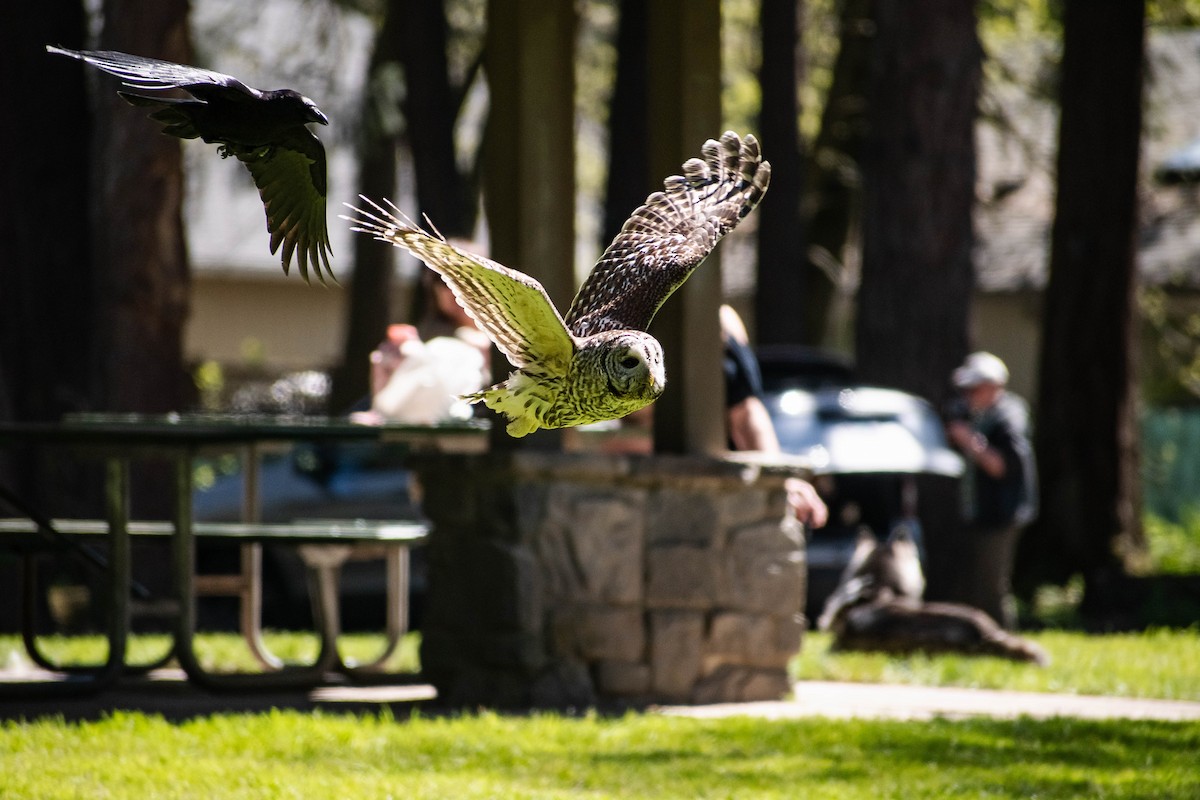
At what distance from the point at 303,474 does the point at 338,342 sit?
2397 cm

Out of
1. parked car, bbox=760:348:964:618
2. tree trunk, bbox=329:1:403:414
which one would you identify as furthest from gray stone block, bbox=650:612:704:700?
tree trunk, bbox=329:1:403:414

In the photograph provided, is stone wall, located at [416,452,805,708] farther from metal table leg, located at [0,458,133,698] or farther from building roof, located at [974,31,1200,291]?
building roof, located at [974,31,1200,291]

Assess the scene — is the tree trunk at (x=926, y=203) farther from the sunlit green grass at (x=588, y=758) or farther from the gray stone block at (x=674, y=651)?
the sunlit green grass at (x=588, y=758)

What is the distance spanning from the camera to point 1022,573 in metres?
14.7

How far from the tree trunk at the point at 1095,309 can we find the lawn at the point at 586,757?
740 centimetres

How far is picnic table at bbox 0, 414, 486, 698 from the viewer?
7.40 meters

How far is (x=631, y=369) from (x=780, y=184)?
12952mm

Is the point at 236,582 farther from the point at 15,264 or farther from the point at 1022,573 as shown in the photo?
the point at 1022,573

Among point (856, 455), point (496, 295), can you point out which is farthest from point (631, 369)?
point (856, 455)

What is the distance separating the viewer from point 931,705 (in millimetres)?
8273

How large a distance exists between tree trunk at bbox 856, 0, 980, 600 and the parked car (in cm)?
47

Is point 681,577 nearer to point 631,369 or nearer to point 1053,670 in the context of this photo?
point 1053,670

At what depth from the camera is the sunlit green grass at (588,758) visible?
589 cm

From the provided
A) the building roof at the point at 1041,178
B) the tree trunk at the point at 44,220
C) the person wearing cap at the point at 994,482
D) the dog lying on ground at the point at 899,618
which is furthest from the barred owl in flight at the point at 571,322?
the building roof at the point at 1041,178
